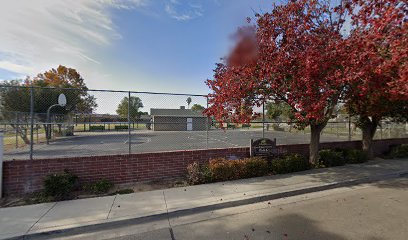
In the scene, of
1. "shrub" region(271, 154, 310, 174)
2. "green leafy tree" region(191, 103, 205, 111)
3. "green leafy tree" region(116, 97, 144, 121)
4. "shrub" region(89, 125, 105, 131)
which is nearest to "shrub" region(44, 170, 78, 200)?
"shrub" region(89, 125, 105, 131)

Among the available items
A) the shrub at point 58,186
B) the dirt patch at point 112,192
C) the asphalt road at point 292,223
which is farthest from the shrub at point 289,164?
the shrub at point 58,186

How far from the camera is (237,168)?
6539 mm

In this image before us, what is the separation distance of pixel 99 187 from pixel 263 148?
5434 millimetres

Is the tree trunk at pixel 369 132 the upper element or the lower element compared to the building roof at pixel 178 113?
lower

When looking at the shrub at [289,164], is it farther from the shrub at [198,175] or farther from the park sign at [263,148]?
the shrub at [198,175]

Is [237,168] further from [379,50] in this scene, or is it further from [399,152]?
[399,152]

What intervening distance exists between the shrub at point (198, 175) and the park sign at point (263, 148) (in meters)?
2.01

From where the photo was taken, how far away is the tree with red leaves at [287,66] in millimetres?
5566

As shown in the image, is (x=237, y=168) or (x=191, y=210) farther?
(x=237, y=168)

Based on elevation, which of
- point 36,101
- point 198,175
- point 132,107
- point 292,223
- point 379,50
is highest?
point 379,50

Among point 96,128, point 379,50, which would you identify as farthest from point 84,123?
point 379,50

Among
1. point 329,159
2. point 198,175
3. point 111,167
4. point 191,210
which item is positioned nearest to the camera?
point 191,210

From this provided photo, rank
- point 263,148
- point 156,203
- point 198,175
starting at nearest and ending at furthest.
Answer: point 156,203 → point 198,175 → point 263,148

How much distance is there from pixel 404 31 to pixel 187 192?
6468 mm
